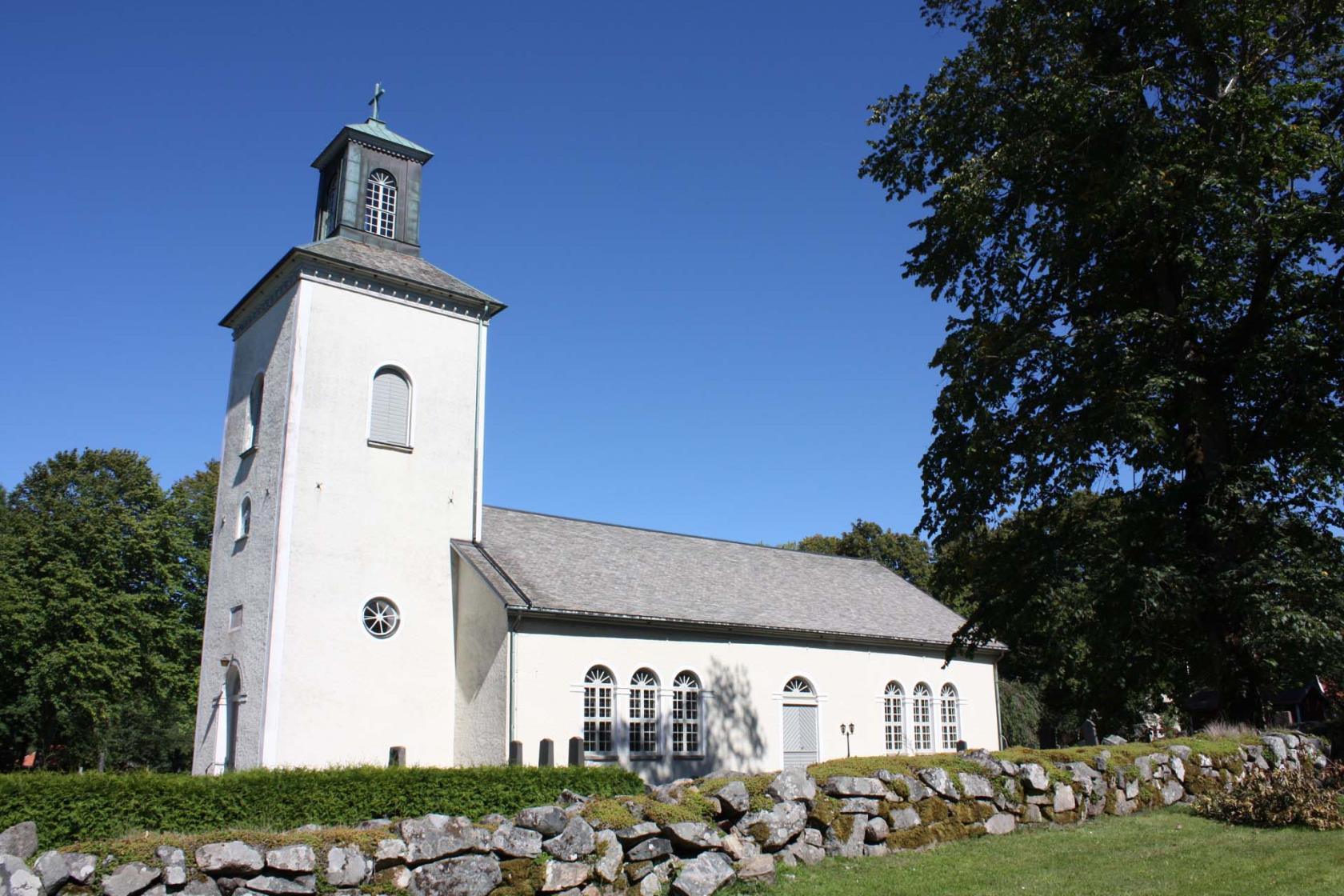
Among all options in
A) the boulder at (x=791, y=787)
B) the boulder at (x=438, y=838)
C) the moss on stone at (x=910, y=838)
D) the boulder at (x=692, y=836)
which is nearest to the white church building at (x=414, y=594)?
the boulder at (x=791, y=787)

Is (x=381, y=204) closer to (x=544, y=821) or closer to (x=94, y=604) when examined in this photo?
(x=544, y=821)

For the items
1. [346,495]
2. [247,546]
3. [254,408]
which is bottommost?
[247,546]

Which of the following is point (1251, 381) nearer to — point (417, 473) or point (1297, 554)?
point (1297, 554)

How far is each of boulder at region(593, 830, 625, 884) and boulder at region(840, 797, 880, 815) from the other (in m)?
2.83

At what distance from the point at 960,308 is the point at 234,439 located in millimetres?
17201

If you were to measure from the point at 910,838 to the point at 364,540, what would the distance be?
1435 cm

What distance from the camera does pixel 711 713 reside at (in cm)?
2436

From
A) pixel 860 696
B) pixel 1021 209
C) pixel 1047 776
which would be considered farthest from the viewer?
pixel 860 696

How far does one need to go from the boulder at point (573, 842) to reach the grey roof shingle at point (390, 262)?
1666cm

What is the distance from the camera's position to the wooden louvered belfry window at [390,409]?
22891 millimetres

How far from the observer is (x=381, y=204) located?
2552 centimetres

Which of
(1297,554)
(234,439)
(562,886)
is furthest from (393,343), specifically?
(1297,554)

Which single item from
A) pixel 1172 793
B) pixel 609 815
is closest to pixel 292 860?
pixel 609 815

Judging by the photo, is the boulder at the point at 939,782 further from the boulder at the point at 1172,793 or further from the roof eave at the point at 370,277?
the roof eave at the point at 370,277
